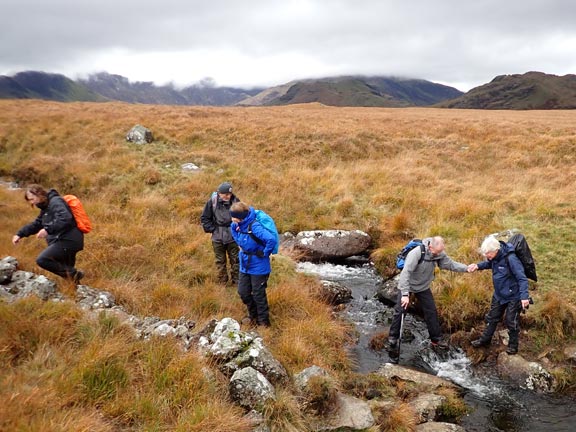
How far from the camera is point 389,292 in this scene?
10891 millimetres

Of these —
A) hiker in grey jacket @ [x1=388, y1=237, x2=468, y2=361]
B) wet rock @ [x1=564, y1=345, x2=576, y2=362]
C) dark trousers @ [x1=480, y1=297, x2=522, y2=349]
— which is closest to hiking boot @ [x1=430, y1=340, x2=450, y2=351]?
hiker in grey jacket @ [x1=388, y1=237, x2=468, y2=361]

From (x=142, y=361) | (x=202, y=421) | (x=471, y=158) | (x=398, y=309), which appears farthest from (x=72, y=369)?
(x=471, y=158)

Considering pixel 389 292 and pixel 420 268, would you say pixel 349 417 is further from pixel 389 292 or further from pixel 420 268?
pixel 389 292

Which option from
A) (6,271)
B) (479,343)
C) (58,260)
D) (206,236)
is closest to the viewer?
(6,271)

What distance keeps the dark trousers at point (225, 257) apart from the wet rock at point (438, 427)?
223 inches

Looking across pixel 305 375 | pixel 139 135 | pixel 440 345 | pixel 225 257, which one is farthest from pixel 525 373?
pixel 139 135

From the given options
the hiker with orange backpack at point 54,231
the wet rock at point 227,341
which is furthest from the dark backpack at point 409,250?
the hiker with orange backpack at point 54,231

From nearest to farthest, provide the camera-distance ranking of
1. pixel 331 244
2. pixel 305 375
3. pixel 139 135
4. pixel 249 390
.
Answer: pixel 249 390 → pixel 305 375 → pixel 331 244 → pixel 139 135

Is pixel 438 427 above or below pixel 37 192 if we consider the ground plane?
below

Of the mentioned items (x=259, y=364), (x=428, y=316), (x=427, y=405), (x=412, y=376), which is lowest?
(x=412, y=376)

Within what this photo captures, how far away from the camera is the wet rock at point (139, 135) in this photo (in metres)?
23.7

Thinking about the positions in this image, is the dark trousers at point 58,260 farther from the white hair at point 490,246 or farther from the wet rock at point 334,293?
the white hair at point 490,246

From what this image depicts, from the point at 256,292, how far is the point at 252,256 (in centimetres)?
78

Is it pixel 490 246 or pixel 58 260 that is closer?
pixel 490 246
